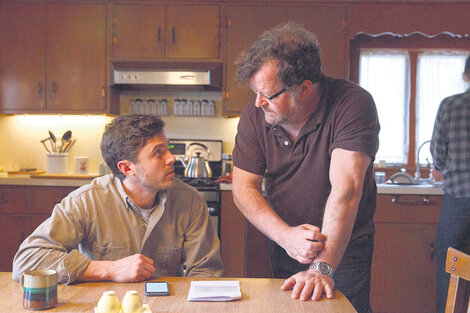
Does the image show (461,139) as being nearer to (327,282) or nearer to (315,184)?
(315,184)

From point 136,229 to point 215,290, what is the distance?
49 cm

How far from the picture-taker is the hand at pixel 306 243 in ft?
4.88

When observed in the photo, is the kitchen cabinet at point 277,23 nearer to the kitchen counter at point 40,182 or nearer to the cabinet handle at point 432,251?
the kitchen counter at point 40,182

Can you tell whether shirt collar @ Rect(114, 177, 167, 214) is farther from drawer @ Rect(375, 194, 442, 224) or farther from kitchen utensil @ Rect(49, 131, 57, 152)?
kitchen utensil @ Rect(49, 131, 57, 152)

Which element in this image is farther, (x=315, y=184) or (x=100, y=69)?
(x=100, y=69)

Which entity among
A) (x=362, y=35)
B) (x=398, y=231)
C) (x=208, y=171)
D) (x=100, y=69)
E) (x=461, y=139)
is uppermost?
(x=362, y=35)

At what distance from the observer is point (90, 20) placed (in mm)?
4105

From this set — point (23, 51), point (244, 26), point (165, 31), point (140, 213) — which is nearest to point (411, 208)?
point (244, 26)

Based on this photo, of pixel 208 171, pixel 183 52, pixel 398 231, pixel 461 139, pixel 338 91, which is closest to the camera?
pixel 338 91

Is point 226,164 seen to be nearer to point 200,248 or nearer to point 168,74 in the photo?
point 168,74

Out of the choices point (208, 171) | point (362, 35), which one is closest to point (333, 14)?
point (362, 35)

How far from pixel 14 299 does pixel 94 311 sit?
26 centimetres

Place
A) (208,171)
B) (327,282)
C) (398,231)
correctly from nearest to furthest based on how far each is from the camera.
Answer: (327,282) → (398,231) → (208,171)

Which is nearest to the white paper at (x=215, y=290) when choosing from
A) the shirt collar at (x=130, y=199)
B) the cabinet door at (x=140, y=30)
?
the shirt collar at (x=130, y=199)
